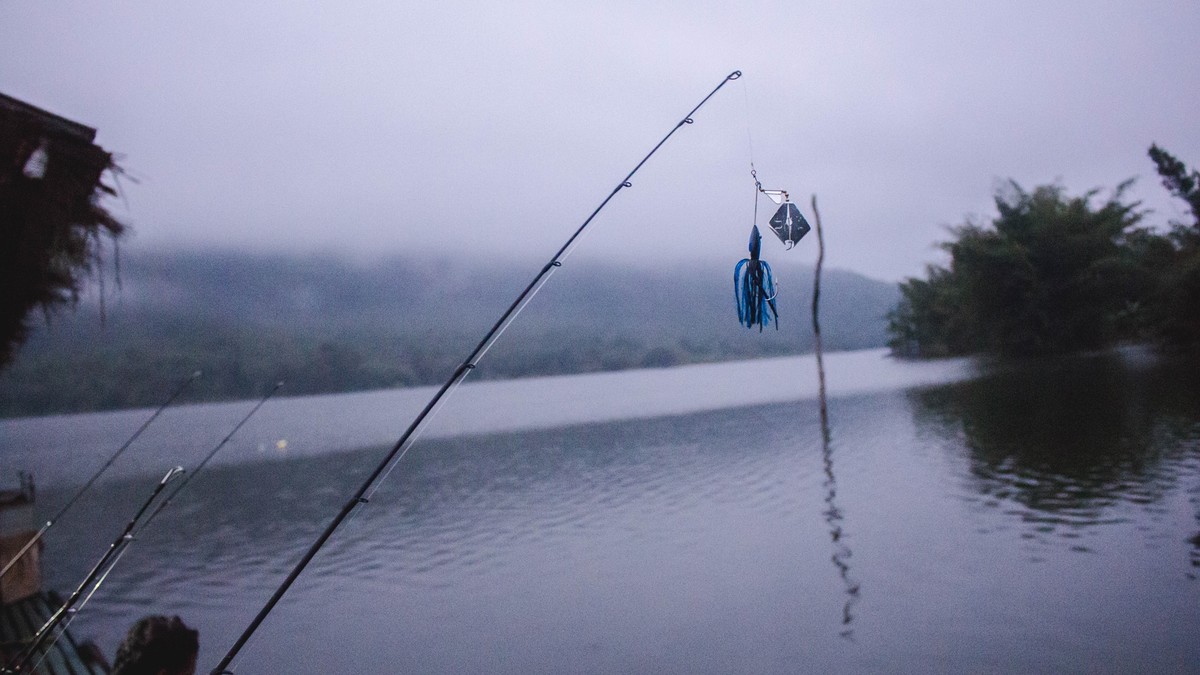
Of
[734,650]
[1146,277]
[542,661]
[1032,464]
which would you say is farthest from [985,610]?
[1146,277]

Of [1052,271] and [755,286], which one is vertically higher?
[1052,271]

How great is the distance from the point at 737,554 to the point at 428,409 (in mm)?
9478

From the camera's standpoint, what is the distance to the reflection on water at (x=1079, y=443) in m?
12.2

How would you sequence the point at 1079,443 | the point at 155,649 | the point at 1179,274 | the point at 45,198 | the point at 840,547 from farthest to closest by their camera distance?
the point at 1179,274, the point at 1079,443, the point at 840,547, the point at 45,198, the point at 155,649

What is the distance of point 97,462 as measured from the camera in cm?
4359

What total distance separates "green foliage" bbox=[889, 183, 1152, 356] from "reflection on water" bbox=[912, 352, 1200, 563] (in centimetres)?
1548

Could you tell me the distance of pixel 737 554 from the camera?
488 inches

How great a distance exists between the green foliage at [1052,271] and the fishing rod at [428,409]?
4977 centimetres

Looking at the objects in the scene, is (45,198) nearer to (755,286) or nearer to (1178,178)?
(755,286)

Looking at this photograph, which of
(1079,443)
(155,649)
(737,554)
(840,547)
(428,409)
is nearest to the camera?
(155,649)

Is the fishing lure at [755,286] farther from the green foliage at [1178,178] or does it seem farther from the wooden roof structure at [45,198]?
the green foliage at [1178,178]

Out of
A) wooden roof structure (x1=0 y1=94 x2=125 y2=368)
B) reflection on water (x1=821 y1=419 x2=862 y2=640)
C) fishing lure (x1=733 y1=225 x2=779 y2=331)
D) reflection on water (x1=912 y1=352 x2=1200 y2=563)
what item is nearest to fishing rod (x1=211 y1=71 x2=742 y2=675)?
fishing lure (x1=733 y1=225 x2=779 y2=331)

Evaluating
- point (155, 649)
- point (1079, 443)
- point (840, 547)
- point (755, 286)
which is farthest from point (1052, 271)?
point (155, 649)

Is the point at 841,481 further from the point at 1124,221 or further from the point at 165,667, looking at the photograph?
the point at 1124,221
